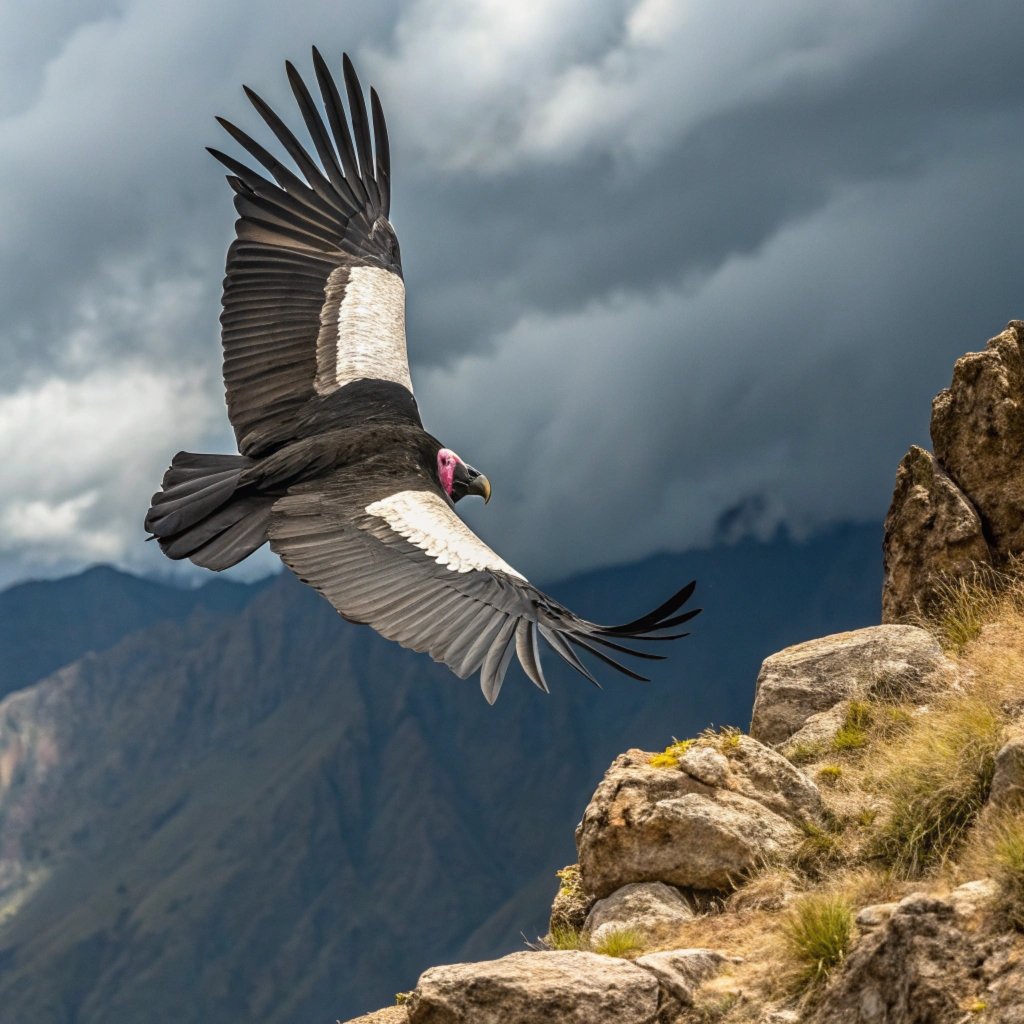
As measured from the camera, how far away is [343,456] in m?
14.6

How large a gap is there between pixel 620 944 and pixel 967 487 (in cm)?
817

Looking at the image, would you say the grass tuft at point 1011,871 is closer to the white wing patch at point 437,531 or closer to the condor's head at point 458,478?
the white wing patch at point 437,531

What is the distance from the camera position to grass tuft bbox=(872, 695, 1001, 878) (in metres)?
9.96

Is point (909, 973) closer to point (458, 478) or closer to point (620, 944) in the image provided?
point (620, 944)

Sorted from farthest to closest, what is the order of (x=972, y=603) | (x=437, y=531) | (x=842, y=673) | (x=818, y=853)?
(x=972, y=603) < (x=842, y=673) < (x=437, y=531) < (x=818, y=853)

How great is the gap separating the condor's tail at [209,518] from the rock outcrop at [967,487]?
7500 millimetres

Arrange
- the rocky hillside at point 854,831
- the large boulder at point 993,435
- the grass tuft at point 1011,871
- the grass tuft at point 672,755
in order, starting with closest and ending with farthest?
1. the grass tuft at point 1011,871
2. the rocky hillside at point 854,831
3. the grass tuft at point 672,755
4. the large boulder at point 993,435

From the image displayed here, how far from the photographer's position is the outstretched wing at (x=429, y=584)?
10367 mm

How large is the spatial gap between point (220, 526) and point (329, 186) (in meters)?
7.75

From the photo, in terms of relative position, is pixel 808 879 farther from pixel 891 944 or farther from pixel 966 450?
pixel 966 450

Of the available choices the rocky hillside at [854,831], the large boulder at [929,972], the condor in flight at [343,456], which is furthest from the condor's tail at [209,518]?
the large boulder at [929,972]

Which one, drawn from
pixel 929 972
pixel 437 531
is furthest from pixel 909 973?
pixel 437 531

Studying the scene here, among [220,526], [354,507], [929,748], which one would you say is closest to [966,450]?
[929,748]

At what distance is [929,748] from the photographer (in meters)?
10.8
